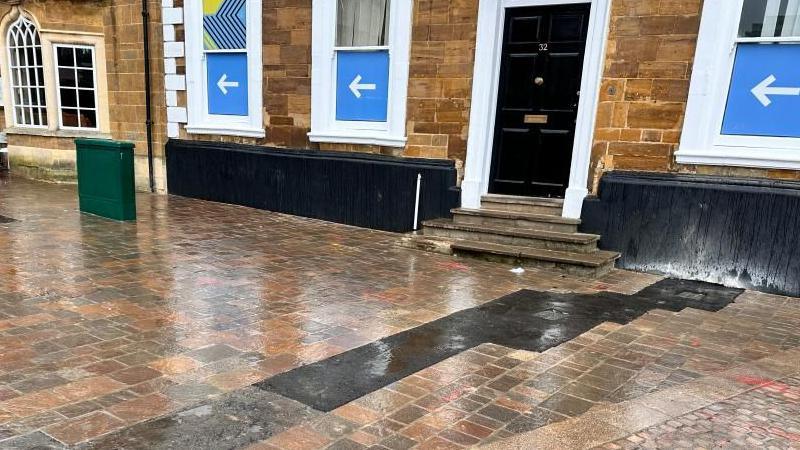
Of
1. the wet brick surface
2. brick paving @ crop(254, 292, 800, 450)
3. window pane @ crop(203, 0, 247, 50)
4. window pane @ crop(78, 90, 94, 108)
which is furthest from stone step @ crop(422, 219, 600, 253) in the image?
window pane @ crop(78, 90, 94, 108)

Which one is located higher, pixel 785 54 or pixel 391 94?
pixel 785 54

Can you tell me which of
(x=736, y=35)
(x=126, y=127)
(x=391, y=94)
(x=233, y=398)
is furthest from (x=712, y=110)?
(x=126, y=127)

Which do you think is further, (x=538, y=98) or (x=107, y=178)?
(x=107, y=178)

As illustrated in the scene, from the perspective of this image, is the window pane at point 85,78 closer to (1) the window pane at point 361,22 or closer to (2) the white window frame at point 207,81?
(2) the white window frame at point 207,81

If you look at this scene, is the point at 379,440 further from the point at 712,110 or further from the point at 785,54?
the point at 785,54

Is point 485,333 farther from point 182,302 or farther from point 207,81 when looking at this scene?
point 207,81

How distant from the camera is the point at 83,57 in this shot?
11008 millimetres

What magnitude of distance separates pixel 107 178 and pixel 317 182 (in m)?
3.05

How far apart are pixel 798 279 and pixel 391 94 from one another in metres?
5.38

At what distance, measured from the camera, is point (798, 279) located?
18.5 ft

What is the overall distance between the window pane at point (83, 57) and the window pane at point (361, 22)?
235 inches

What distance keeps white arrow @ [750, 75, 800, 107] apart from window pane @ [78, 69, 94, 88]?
11454 mm

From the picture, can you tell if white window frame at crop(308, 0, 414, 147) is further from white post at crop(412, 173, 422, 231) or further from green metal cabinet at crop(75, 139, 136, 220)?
green metal cabinet at crop(75, 139, 136, 220)

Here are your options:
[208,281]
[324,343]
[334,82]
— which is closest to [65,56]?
[334,82]
